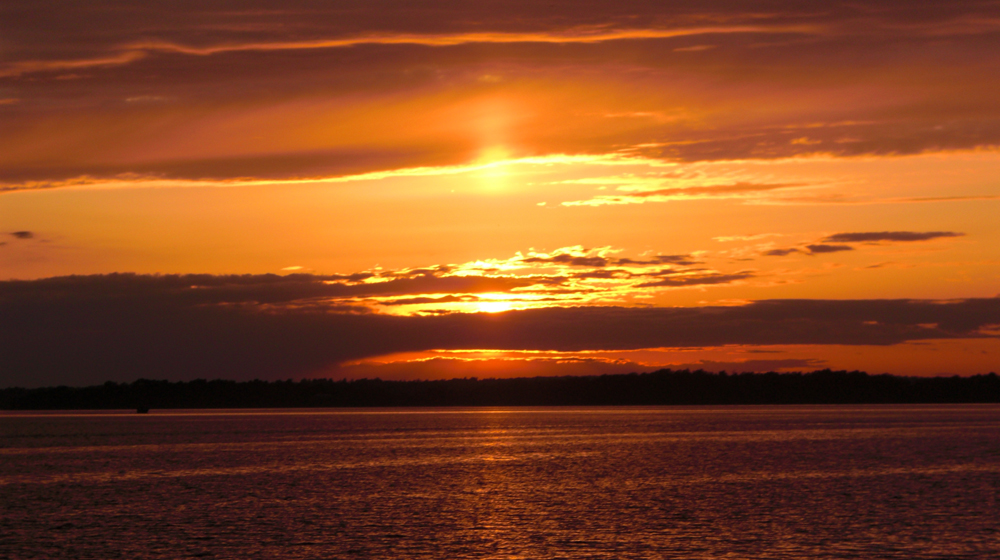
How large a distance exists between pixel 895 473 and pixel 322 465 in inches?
1572

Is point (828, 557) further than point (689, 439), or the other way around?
point (689, 439)

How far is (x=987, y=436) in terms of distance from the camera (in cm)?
10844

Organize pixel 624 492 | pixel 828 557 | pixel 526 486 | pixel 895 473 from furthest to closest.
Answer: pixel 895 473, pixel 526 486, pixel 624 492, pixel 828 557

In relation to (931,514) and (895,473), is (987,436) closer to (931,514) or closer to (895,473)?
(895,473)

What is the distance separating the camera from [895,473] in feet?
197

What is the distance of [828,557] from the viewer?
Result: 29.8 metres

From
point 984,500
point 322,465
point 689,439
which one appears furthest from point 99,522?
point 689,439

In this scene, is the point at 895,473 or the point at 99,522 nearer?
the point at 99,522

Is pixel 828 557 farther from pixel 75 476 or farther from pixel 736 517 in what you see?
pixel 75 476

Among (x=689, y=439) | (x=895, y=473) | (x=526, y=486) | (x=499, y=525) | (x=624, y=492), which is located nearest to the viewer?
(x=499, y=525)

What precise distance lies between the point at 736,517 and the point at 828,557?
9345 mm

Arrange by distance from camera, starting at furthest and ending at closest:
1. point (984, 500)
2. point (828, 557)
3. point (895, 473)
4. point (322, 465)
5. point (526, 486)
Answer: point (322, 465)
point (895, 473)
point (526, 486)
point (984, 500)
point (828, 557)

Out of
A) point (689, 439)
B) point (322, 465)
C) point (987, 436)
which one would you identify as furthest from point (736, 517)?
point (987, 436)

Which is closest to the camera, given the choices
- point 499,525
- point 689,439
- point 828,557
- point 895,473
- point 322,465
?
point 828,557
